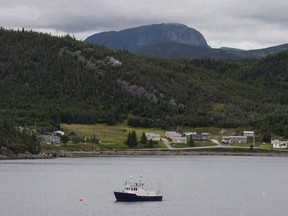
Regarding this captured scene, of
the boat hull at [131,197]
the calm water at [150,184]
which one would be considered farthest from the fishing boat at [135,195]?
the calm water at [150,184]

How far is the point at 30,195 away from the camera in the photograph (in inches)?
4279

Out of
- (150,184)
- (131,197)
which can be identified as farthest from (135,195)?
(150,184)

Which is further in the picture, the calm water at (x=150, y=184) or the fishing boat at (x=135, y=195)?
the fishing boat at (x=135, y=195)

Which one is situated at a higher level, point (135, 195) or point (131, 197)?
point (135, 195)

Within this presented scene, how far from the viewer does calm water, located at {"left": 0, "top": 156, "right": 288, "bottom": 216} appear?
306ft

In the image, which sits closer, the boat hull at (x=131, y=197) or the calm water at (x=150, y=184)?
the calm water at (x=150, y=184)

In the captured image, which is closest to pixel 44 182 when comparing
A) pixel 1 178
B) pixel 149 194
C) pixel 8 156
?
pixel 1 178

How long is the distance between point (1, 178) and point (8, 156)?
59931 millimetres

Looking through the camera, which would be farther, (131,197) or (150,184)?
(150,184)

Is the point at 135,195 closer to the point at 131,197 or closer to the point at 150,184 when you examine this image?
the point at 131,197

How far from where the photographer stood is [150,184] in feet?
419

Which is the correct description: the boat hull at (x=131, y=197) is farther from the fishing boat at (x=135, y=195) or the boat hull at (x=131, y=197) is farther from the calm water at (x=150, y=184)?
the calm water at (x=150, y=184)

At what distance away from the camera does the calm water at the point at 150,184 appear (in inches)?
3676

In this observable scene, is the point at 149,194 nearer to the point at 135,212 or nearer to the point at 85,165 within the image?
the point at 135,212
